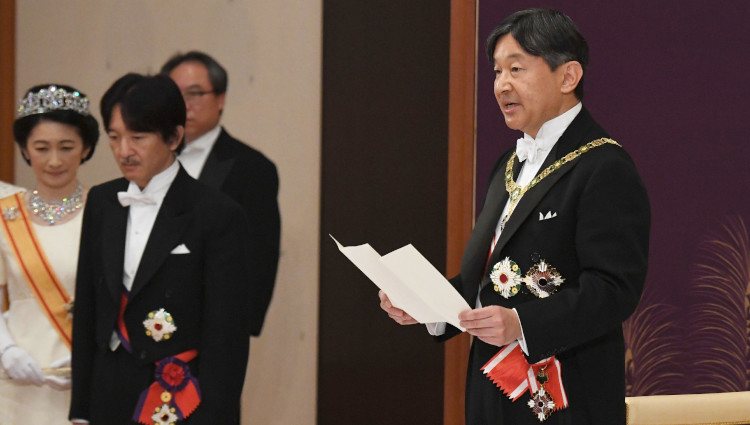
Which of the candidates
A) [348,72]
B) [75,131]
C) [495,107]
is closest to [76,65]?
[348,72]

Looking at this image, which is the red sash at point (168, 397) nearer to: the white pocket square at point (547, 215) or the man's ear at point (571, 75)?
the white pocket square at point (547, 215)

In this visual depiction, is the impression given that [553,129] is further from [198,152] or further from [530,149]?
[198,152]

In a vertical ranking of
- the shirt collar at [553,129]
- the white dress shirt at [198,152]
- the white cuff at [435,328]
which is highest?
the white dress shirt at [198,152]

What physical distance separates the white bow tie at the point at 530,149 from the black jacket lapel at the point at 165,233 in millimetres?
947

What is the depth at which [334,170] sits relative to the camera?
4949mm

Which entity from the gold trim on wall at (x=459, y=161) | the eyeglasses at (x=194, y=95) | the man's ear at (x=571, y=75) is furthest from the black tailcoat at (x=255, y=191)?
the man's ear at (x=571, y=75)

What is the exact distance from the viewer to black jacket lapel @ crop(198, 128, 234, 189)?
4465mm

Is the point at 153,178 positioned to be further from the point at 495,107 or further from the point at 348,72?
the point at 348,72

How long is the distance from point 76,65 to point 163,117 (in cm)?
209

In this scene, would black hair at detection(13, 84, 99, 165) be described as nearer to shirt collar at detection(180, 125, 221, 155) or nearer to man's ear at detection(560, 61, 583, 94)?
shirt collar at detection(180, 125, 221, 155)

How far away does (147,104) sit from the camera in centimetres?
316

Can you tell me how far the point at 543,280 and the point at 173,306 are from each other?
1067 millimetres

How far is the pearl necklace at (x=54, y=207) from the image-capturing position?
3.59 meters

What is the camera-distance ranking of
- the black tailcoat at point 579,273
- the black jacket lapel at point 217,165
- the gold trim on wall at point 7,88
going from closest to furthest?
the black tailcoat at point 579,273 < the black jacket lapel at point 217,165 < the gold trim on wall at point 7,88
